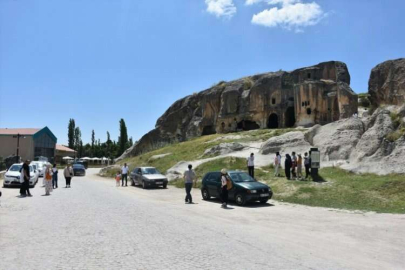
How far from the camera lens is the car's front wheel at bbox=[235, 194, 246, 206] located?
1498cm

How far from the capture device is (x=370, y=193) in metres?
15.3

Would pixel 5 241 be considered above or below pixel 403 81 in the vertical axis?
below

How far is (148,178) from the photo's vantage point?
2406 centimetres

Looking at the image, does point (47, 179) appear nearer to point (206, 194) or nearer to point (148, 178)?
point (148, 178)

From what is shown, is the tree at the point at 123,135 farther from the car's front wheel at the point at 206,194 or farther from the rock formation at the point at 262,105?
the car's front wheel at the point at 206,194

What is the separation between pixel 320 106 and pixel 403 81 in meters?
11.9

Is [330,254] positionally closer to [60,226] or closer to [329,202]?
[60,226]

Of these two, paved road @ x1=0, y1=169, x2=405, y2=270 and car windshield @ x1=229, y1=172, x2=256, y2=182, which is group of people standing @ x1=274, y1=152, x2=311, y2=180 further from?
paved road @ x1=0, y1=169, x2=405, y2=270

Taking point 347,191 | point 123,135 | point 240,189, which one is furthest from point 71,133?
point 347,191

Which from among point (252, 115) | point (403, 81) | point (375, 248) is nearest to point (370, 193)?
point (375, 248)

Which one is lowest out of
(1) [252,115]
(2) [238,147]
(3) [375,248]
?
(3) [375,248]

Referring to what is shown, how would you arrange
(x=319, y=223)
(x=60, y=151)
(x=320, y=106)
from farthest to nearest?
(x=60, y=151), (x=320, y=106), (x=319, y=223)

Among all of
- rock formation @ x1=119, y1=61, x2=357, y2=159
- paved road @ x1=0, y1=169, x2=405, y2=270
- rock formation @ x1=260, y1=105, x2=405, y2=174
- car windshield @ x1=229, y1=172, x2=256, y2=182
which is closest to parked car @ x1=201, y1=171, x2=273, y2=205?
car windshield @ x1=229, y1=172, x2=256, y2=182

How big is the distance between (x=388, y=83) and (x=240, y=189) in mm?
25993
